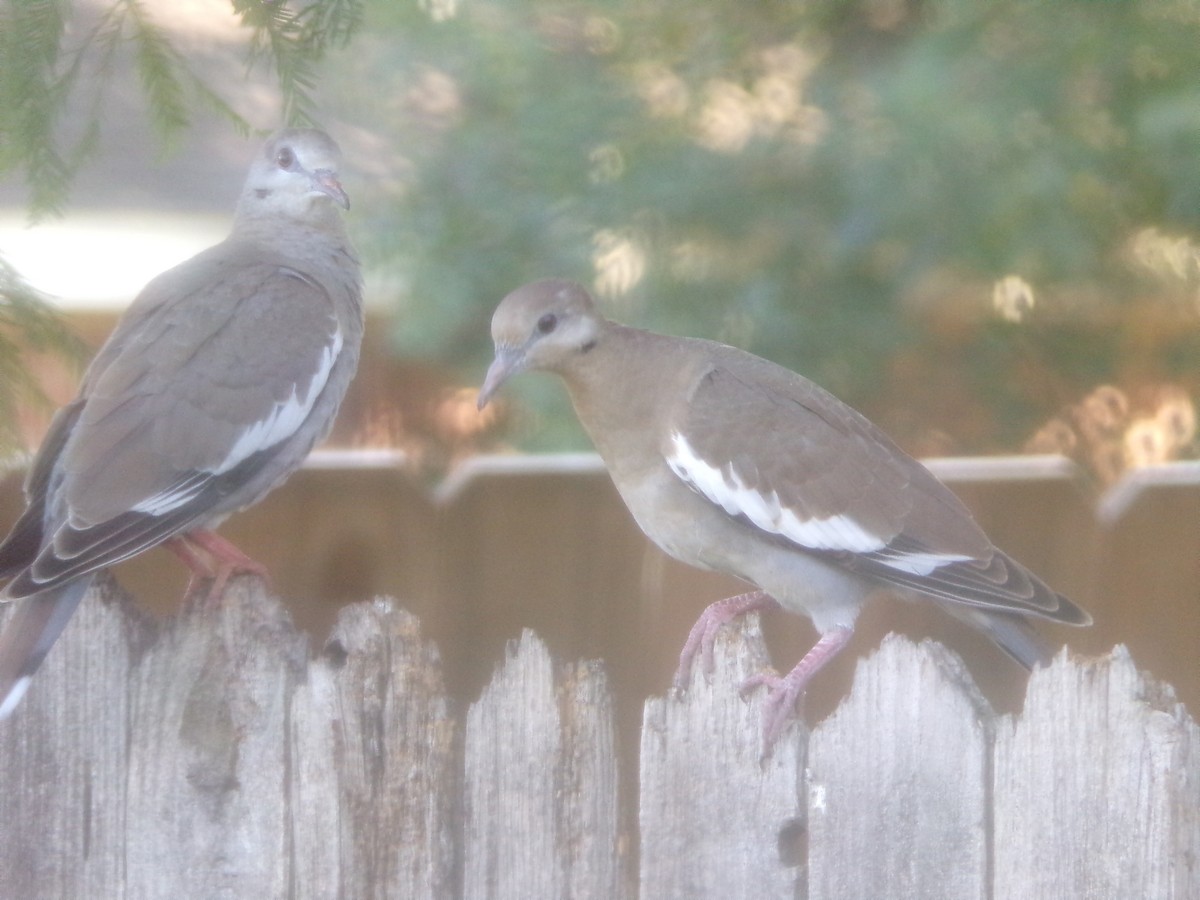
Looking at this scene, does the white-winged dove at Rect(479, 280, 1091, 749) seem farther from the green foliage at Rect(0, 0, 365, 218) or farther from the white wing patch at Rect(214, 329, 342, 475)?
the green foliage at Rect(0, 0, 365, 218)

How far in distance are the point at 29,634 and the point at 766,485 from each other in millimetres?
1267

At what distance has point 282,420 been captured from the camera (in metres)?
2.74

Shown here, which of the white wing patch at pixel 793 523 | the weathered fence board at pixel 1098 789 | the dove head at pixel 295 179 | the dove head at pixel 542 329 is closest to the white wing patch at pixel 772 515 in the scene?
the white wing patch at pixel 793 523

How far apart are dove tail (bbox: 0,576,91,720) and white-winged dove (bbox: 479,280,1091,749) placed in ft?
2.50

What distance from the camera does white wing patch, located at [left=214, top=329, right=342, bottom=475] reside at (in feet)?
8.73

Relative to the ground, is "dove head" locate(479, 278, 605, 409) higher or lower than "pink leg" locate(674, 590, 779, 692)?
higher

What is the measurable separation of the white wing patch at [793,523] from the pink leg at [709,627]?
17 cm

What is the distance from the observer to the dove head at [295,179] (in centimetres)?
318

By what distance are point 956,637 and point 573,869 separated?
1.89 metres

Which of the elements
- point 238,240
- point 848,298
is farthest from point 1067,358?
point 238,240


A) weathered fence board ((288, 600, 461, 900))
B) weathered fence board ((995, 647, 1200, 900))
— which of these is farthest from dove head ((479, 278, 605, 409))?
weathered fence board ((995, 647, 1200, 900))

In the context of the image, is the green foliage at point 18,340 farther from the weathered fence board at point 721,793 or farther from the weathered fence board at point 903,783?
the weathered fence board at point 903,783

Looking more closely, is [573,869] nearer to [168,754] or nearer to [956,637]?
[168,754]

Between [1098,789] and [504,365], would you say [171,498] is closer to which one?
A: [504,365]
